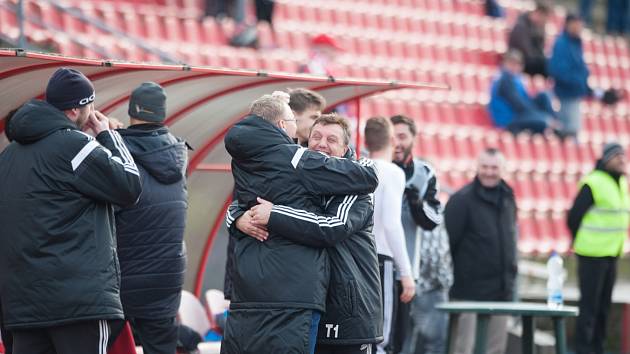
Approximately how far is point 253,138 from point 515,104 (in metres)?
11.2

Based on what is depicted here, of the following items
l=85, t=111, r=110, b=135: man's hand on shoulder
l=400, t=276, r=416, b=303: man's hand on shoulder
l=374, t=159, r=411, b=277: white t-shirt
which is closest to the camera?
l=85, t=111, r=110, b=135: man's hand on shoulder

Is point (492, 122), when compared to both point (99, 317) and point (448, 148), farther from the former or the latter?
point (99, 317)

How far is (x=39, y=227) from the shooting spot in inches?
228

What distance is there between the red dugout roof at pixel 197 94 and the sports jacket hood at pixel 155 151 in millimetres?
359

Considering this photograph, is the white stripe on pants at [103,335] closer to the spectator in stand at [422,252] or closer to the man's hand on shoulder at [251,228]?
the man's hand on shoulder at [251,228]

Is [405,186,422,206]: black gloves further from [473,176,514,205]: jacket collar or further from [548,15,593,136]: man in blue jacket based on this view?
[548,15,593,136]: man in blue jacket

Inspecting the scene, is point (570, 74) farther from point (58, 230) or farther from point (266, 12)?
point (58, 230)

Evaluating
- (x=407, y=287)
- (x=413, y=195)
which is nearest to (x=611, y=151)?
(x=413, y=195)

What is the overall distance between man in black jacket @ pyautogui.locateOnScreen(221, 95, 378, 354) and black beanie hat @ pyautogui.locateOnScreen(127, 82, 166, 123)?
1.02 m

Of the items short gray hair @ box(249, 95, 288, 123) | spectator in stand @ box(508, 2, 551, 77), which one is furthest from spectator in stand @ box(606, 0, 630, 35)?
short gray hair @ box(249, 95, 288, 123)

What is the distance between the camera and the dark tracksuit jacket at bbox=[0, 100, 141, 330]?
5.75m

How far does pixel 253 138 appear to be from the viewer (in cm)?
607

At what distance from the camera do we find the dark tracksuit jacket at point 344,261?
5.98 metres

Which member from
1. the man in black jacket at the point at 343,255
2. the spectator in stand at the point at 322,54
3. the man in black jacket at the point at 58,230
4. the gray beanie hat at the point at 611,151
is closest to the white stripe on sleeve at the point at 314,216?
the man in black jacket at the point at 343,255
